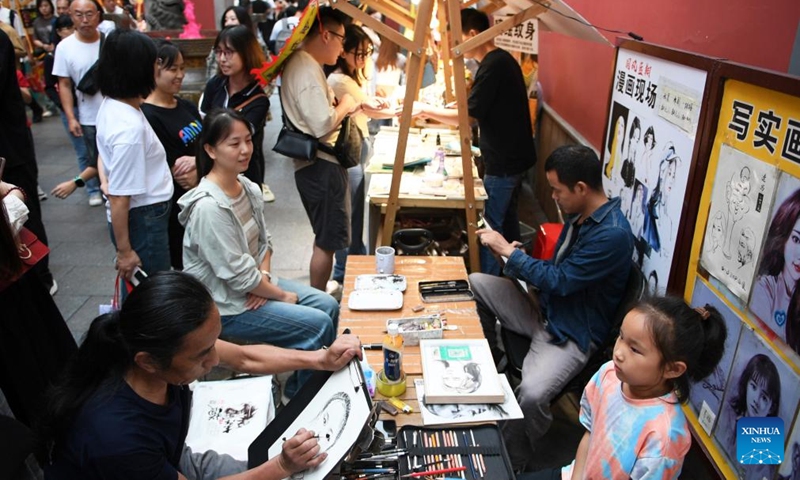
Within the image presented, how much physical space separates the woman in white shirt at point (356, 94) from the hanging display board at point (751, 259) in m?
2.39

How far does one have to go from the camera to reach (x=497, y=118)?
3.90 m

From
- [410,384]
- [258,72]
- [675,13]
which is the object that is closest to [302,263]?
[258,72]

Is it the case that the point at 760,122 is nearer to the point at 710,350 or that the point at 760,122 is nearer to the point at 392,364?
the point at 710,350

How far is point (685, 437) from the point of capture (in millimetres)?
1606

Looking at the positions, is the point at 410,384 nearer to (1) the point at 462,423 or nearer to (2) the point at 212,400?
(1) the point at 462,423

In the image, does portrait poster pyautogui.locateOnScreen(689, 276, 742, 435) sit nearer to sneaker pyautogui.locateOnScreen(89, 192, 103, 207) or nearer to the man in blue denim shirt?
the man in blue denim shirt

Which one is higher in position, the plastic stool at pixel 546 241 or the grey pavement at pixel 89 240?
the plastic stool at pixel 546 241

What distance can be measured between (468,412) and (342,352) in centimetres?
44

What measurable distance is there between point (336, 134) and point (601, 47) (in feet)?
6.84

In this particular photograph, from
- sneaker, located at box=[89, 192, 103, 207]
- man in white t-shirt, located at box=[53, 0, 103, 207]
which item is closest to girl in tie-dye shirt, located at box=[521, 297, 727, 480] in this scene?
man in white t-shirt, located at box=[53, 0, 103, 207]

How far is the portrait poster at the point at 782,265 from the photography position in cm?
160

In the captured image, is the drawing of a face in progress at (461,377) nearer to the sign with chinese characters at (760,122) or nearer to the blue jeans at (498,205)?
the sign with chinese characters at (760,122)

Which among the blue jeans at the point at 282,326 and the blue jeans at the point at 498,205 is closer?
the blue jeans at the point at 282,326

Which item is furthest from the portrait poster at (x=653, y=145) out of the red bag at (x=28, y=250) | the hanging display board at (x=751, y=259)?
the red bag at (x=28, y=250)
